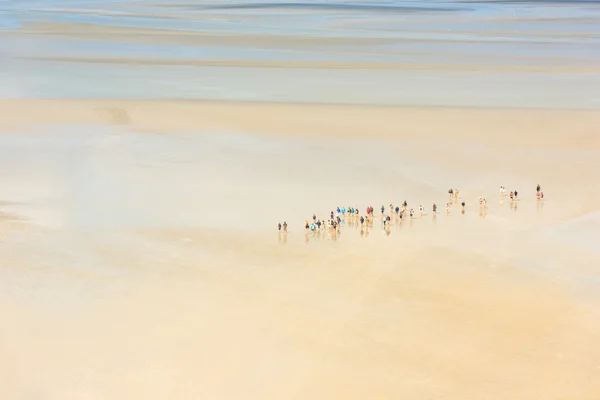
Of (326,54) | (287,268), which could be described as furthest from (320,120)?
(326,54)

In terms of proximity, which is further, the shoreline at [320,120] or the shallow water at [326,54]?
the shallow water at [326,54]

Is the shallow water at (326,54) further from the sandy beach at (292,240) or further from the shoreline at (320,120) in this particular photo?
the shoreline at (320,120)

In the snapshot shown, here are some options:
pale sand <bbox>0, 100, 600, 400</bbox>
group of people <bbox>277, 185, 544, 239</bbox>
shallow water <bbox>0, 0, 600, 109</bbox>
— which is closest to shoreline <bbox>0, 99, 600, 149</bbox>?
pale sand <bbox>0, 100, 600, 400</bbox>

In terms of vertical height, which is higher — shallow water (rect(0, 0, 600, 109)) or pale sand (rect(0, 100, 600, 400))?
shallow water (rect(0, 0, 600, 109))

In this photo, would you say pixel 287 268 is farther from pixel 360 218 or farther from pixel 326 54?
pixel 326 54

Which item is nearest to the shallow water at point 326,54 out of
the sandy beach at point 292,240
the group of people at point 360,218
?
the sandy beach at point 292,240

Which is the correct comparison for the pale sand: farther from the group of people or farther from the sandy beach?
the group of people
